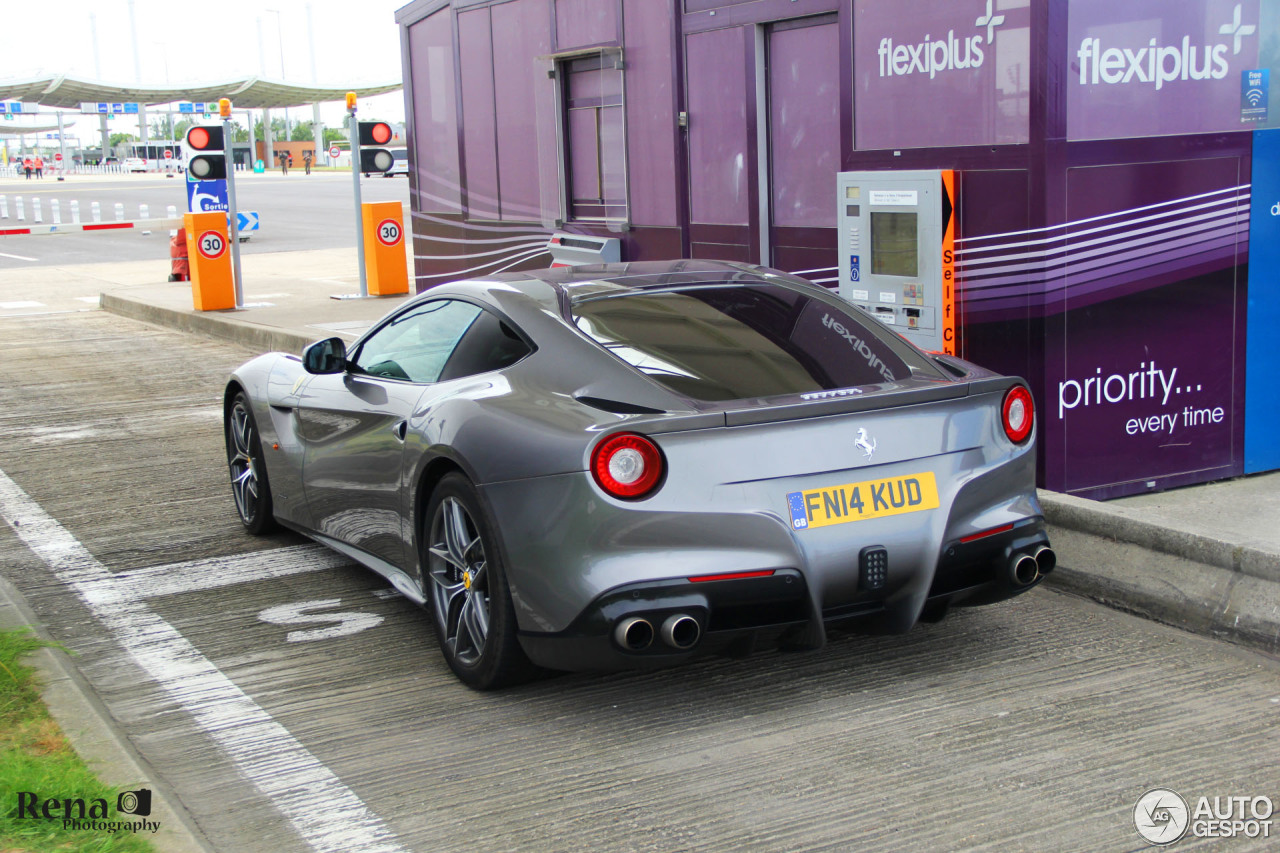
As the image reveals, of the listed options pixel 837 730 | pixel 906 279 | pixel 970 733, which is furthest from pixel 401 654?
pixel 906 279

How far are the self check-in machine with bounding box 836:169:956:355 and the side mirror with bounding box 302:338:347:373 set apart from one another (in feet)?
8.89

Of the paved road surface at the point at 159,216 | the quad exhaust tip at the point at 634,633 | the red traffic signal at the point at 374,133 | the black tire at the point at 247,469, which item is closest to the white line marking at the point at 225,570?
the black tire at the point at 247,469

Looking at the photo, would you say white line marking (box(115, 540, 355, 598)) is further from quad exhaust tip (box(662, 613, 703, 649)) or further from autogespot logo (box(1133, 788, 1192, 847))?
autogespot logo (box(1133, 788, 1192, 847))

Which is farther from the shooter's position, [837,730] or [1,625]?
[1,625]

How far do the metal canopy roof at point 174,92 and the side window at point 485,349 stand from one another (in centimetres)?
8856

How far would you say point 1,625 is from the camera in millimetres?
5082

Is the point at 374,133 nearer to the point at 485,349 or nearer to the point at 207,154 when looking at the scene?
the point at 207,154

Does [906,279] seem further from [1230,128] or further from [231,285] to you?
[231,285]

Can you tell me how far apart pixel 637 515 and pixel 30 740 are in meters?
1.88

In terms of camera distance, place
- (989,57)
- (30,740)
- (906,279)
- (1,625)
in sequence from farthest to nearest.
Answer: (906,279)
(989,57)
(1,625)
(30,740)

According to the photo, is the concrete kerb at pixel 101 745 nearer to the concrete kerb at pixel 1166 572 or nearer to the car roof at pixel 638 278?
the car roof at pixel 638 278

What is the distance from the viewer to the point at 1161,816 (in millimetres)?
3545

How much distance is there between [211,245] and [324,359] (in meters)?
12.6

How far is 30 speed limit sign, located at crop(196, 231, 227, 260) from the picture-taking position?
17.3 metres
